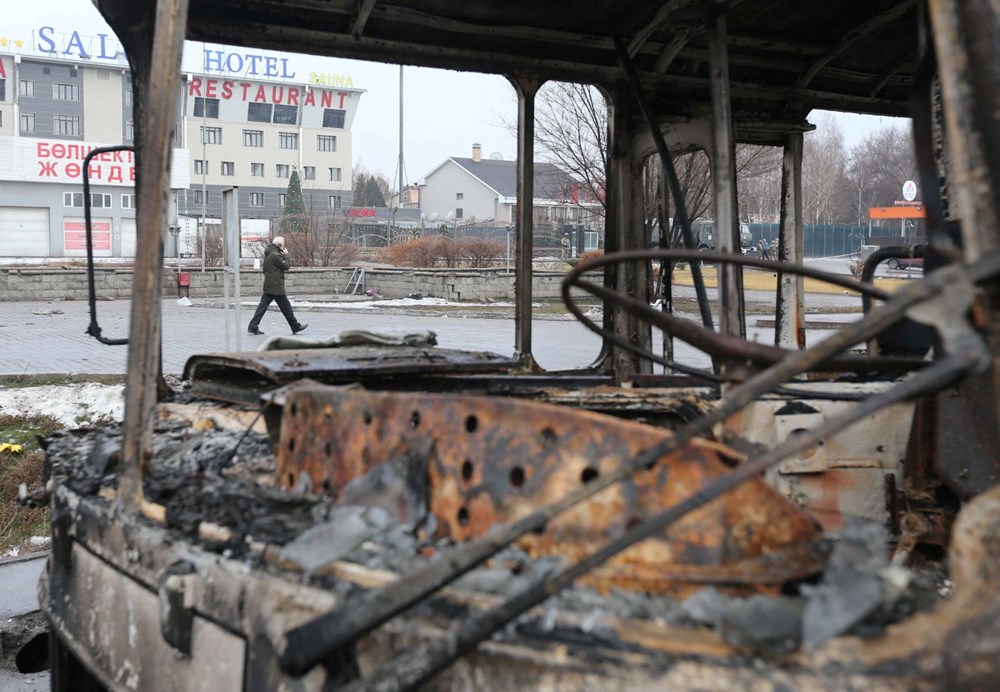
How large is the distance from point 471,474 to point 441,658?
51 centimetres

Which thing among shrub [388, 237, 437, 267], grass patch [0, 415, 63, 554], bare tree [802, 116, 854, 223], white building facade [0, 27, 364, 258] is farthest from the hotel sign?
grass patch [0, 415, 63, 554]

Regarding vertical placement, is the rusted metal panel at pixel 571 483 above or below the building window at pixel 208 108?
below

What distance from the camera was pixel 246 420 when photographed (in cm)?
326

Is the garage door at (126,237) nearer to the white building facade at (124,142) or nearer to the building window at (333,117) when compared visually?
the white building facade at (124,142)

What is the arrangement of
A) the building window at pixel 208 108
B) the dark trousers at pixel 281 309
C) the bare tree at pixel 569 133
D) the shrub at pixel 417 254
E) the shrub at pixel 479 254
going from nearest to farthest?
1. the dark trousers at pixel 281 309
2. the bare tree at pixel 569 133
3. the shrub at pixel 479 254
4. the shrub at pixel 417 254
5. the building window at pixel 208 108

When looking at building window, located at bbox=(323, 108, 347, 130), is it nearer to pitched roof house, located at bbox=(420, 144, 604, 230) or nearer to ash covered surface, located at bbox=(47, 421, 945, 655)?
pitched roof house, located at bbox=(420, 144, 604, 230)

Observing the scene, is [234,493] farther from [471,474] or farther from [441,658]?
[441,658]

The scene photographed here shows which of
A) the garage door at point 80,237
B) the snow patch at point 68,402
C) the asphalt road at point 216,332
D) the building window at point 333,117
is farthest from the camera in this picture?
the building window at point 333,117

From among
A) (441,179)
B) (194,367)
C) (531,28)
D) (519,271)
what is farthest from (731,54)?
(441,179)

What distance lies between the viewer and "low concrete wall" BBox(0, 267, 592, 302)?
2461cm

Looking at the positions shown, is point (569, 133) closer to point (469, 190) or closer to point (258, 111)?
point (258, 111)

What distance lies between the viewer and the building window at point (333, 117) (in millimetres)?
68562

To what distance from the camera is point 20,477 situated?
6516 millimetres

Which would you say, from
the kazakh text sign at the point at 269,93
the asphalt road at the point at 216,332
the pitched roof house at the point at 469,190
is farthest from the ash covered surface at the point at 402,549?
the kazakh text sign at the point at 269,93
